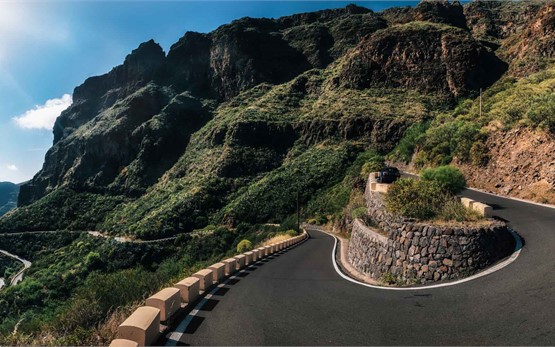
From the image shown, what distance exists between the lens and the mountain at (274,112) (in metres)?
67.1

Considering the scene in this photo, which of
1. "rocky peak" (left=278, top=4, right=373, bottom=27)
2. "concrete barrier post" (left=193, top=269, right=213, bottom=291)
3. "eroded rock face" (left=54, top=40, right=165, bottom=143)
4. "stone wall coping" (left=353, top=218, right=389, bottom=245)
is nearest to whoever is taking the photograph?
"concrete barrier post" (left=193, top=269, right=213, bottom=291)

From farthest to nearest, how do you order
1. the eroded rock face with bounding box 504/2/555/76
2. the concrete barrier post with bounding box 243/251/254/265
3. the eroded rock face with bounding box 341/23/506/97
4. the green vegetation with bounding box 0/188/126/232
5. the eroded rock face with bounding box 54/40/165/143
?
the eroded rock face with bounding box 54/40/165/143 < the green vegetation with bounding box 0/188/126/232 < the eroded rock face with bounding box 341/23/506/97 < the eroded rock face with bounding box 504/2/555/76 < the concrete barrier post with bounding box 243/251/254/265

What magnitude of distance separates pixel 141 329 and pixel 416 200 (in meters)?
10.3

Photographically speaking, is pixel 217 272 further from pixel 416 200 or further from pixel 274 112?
pixel 274 112

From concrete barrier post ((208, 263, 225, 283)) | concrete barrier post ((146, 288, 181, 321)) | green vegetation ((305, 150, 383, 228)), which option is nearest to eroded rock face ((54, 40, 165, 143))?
green vegetation ((305, 150, 383, 228))

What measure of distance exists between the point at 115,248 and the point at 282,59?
95.6m

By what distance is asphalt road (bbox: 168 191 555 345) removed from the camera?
18.7 ft

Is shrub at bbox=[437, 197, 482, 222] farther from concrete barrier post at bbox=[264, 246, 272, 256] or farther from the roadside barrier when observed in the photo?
concrete barrier post at bbox=[264, 246, 272, 256]

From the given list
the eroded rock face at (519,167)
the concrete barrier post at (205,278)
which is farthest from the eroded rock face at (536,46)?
the concrete barrier post at (205,278)

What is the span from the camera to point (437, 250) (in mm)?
9836

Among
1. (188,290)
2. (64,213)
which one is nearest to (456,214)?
(188,290)

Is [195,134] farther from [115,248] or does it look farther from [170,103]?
[115,248]

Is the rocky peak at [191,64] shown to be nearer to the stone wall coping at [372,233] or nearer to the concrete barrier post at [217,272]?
the stone wall coping at [372,233]

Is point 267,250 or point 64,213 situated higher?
point 267,250
